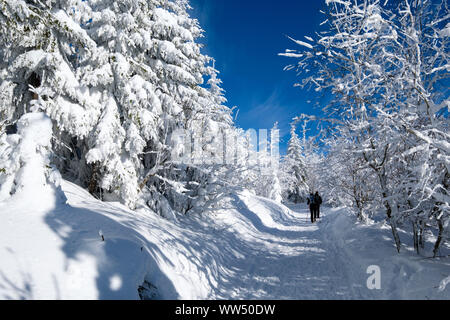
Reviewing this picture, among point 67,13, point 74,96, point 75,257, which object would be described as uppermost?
point 67,13

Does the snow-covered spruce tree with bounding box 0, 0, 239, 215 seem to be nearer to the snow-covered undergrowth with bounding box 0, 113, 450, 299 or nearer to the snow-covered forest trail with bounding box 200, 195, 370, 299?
the snow-covered undergrowth with bounding box 0, 113, 450, 299

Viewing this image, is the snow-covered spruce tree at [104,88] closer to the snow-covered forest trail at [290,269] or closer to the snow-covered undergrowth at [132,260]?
the snow-covered undergrowth at [132,260]

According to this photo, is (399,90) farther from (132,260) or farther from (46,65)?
(46,65)

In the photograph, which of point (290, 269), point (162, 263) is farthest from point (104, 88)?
point (290, 269)

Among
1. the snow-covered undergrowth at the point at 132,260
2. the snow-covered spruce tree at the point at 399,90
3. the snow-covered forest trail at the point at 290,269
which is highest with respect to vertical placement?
the snow-covered spruce tree at the point at 399,90

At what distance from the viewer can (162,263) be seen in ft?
16.8

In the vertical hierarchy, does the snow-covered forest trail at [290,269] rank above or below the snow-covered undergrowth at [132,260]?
below

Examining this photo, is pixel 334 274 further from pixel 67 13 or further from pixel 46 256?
pixel 67 13

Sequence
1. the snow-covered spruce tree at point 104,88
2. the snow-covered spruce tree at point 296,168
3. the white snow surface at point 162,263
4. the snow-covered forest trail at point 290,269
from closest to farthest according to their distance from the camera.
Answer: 1. the white snow surface at point 162,263
2. the snow-covered forest trail at point 290,269
3. the snow-covered spruce tree at point 104,88
4. the snow-covered spruce tree at point 296,168

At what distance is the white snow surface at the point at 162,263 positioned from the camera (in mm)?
3541

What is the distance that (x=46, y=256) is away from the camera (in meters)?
A: 3.69

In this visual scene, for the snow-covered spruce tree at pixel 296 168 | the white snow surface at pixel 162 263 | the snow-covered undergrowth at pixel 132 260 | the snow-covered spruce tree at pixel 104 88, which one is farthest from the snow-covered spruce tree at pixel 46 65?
the snow-covered spruce tree at pixel 296 168
